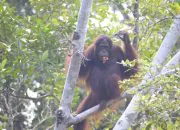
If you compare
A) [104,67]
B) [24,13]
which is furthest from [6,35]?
[24,13]

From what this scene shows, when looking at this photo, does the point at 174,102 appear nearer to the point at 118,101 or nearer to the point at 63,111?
the point at 63,111

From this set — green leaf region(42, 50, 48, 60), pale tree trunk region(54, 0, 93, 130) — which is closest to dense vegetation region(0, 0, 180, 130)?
green leaf region(42, 50, 48, 60)

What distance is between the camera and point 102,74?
22.6 feet

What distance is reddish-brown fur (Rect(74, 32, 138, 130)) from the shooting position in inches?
254

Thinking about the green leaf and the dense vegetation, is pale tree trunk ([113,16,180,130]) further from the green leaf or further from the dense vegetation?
the green leaf

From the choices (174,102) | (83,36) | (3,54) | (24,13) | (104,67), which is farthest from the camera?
(24,13)

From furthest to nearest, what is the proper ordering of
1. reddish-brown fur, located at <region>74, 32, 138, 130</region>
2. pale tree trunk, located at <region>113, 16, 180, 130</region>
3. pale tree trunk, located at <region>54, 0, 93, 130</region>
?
1. reddish-brown fur, located at <region>74, 32, 138, 130</region>
2. pale tree trunk, located at <region>113, 16, 180, 130</region>
3. pale tree trunk, located at <region>54, 0, 93, 130</region>

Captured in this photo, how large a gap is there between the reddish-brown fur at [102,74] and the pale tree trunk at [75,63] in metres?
1.30

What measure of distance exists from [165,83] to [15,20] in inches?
106

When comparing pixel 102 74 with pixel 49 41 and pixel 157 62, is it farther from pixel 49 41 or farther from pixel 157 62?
pixel 157 62

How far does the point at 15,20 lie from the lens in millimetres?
6445

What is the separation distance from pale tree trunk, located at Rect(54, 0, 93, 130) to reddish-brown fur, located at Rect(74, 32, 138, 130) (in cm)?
130

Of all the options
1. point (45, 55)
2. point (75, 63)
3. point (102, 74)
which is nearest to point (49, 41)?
point (45, 55)

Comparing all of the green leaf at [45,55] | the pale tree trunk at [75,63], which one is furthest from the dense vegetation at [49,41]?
the pale tree trunk at [75,63]
